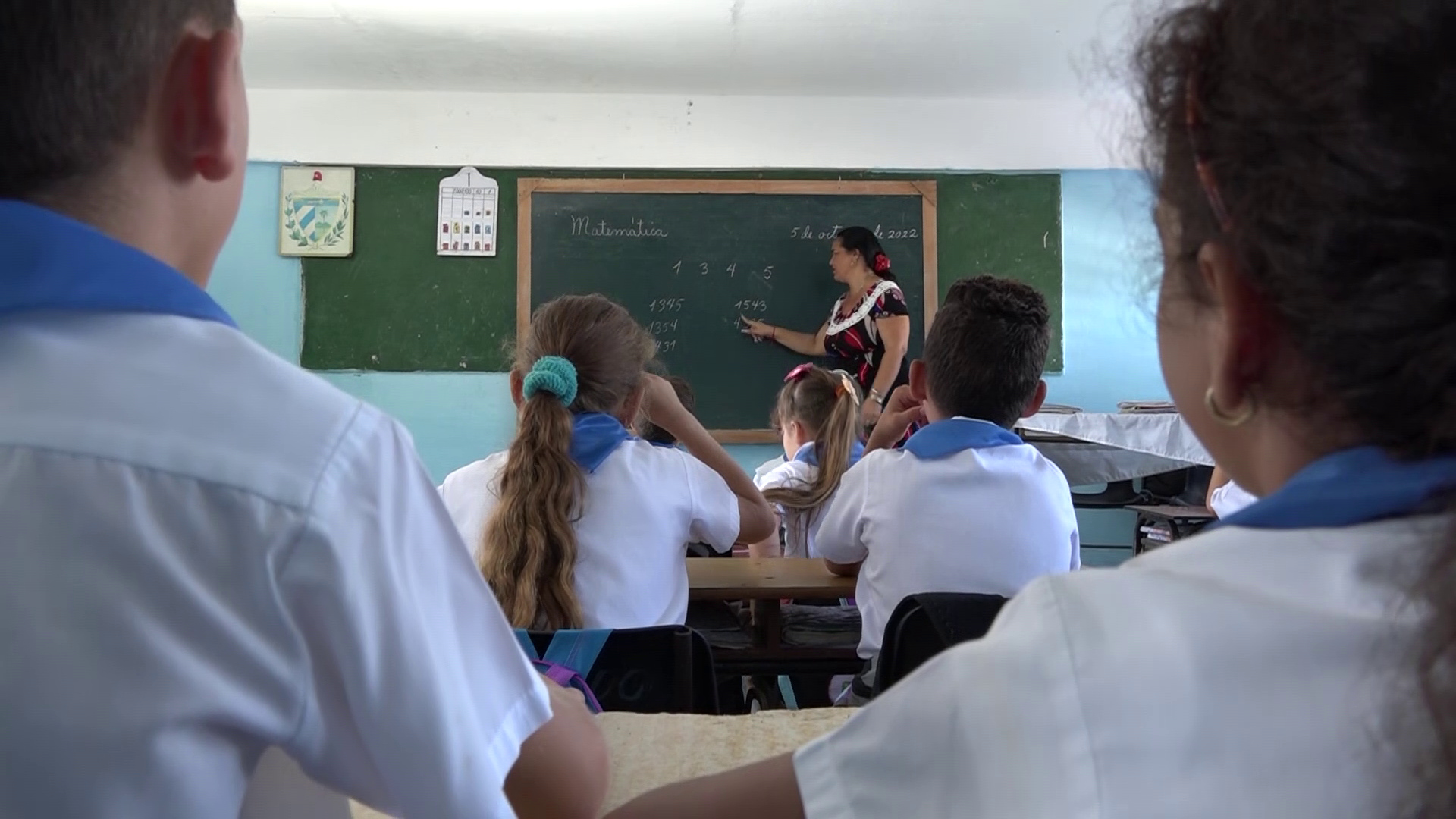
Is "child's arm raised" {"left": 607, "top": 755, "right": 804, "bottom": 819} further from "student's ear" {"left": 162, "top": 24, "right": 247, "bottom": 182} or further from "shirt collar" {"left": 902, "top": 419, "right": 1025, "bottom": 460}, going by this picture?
"shirt collar" {"left": 902, "top": 419, "right": 1025, "bottom": 460}

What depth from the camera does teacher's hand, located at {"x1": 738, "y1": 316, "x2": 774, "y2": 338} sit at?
5.11 m

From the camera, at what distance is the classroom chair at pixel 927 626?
3.69 ft

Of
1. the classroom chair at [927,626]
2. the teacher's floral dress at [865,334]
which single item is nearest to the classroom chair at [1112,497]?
the teacher's floral dress at [865,334]

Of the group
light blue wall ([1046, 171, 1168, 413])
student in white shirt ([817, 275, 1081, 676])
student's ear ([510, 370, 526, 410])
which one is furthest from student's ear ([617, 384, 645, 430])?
light blue wall ([1046, 171, 1168, 413])

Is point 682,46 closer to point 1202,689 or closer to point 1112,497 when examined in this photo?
point 1112,497

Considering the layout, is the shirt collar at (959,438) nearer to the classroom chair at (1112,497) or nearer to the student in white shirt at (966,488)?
the student in white shirt at (966,488)

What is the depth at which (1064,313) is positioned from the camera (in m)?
5.28

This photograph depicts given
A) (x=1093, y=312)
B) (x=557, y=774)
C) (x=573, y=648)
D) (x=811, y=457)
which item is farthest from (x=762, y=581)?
(x=1093, y=312)

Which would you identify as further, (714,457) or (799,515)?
(799,515)

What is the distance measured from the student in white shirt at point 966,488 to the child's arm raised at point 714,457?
11.0 inches

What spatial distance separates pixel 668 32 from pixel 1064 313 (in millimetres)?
2464

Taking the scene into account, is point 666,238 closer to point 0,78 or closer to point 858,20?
point 858,20

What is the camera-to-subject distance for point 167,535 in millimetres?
487

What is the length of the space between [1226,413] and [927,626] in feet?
3.04
